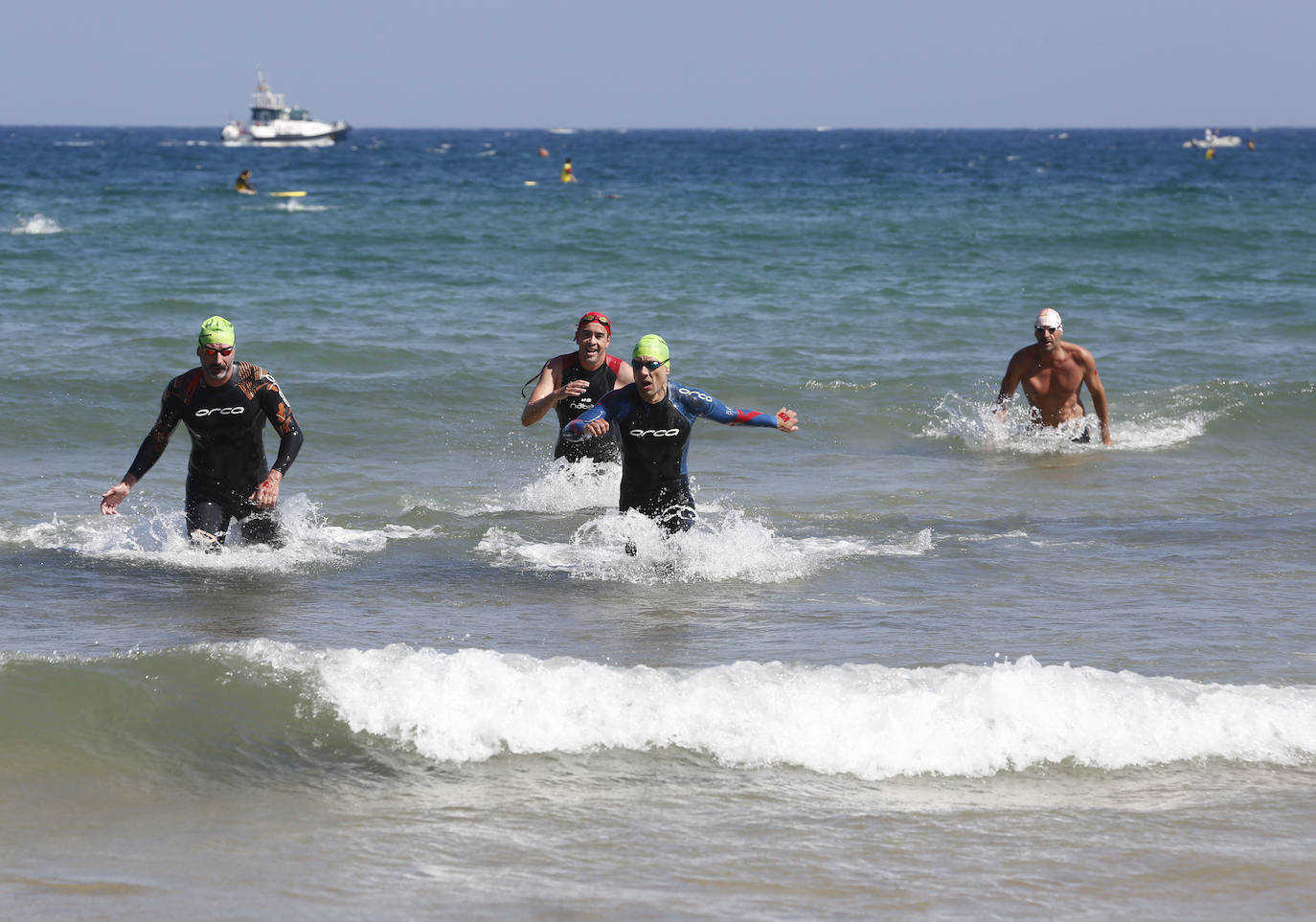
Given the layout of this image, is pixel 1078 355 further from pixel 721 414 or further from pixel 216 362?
pixel 216 362

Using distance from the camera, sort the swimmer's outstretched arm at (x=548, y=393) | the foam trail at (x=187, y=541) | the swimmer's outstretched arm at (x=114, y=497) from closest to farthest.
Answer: the swimmer's outstretched arm at (x=114, y=497) → the foam trail at (x=187, y=541) → the swimmer's outstretched arm at (x=548, y=393)

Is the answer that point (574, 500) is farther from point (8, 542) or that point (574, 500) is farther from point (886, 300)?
point (886, 300)

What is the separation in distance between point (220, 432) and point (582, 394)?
266cm

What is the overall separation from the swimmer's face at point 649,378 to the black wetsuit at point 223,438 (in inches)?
77.8

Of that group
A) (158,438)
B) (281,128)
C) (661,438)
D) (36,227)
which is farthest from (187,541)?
(281,128)

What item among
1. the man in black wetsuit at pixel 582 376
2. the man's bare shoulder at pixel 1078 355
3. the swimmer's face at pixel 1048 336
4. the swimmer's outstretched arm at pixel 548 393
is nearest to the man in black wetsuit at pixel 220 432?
the swimmer's outstretched arm at pixel 548 393

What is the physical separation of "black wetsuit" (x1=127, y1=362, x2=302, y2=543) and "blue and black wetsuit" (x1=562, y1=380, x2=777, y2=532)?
→ 5.63 feet

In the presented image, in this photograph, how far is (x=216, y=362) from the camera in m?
8.21

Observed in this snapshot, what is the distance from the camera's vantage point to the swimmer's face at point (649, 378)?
27.4ft

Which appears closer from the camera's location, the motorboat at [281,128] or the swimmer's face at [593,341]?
the swimmer's face at [593,341]

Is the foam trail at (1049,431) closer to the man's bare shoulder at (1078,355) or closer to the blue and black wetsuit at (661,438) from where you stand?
the man's bare shoulder at (1078,355)

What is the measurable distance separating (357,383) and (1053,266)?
53.9 feet

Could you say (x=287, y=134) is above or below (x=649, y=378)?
above

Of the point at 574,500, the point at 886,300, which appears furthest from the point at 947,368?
the point at 574,500
